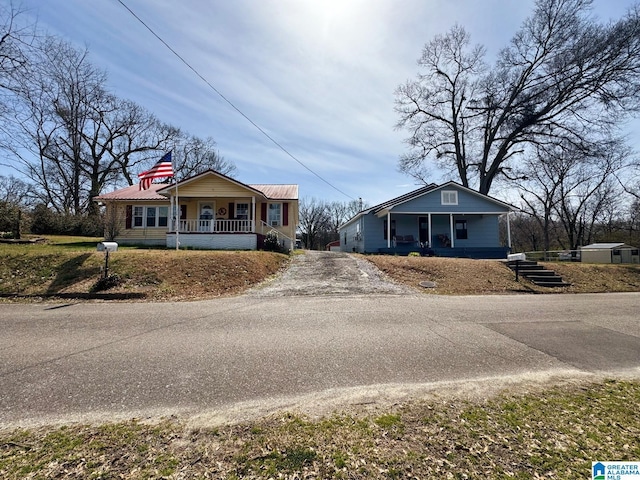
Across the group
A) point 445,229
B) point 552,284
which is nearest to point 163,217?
point 445,229

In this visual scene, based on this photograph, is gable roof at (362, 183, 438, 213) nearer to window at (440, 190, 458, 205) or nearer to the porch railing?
window at (440, 190, 458, 205)

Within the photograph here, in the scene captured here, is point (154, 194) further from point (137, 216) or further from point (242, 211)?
point (242, 211)

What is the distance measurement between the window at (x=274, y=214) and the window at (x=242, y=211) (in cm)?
156

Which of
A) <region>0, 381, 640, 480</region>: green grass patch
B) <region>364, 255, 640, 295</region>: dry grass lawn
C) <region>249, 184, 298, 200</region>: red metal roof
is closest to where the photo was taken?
<region>0, 381, 640, 480</region>: green grass patch

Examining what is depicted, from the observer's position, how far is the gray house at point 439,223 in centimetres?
2170

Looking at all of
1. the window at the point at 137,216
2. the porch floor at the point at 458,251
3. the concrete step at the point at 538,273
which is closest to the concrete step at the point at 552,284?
the concrete step at the point at 538,273

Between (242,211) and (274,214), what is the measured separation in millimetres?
2166

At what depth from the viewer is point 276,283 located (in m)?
11.4

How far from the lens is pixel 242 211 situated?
2036cm

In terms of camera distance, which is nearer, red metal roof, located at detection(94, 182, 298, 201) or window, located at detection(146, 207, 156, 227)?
red metal roof, located at detection(94, 182, 298, 201)

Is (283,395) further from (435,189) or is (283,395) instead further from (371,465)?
(435,189)

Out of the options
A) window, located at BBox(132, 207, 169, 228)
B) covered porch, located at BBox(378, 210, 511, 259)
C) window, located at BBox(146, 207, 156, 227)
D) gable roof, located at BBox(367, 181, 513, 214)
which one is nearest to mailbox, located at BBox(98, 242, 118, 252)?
window, located at BBox(132, 207, 169, 228)

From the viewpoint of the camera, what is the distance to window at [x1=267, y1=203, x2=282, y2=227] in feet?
69.2

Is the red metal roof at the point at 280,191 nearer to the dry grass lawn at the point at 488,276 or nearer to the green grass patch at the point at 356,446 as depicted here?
the dry grass lawn at the point at 488,276
